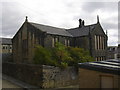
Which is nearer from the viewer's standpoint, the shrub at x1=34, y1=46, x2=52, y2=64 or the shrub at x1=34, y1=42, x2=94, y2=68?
the shrub at x1=34, y1=42, x2=94, y2=68

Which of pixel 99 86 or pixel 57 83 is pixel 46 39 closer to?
pixel 57 83

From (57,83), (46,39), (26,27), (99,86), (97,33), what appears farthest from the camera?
(97,33)

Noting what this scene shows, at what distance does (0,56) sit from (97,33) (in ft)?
87.6

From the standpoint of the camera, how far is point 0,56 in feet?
120

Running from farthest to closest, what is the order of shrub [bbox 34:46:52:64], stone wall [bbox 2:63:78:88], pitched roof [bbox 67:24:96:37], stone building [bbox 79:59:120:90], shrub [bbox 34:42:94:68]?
pitched roof [bbox 67:24:96:37] → shrub [bbox 34:46:52:64] → shrub [bbox 34:42:94:68] → stone wall [bbox 2:63:78:88] → stone building [bbox 79:59:120:90]

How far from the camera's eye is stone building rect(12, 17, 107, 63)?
2824 cm

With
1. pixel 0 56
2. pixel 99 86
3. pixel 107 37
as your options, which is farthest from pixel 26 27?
pixel 99 86

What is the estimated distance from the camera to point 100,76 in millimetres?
11219

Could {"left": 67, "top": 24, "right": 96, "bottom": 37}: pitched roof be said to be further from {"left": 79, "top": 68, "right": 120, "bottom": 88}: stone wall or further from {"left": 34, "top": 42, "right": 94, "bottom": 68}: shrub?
{"left": 79, "top": 68, "right": 120, "bottom": 88}: stone wall

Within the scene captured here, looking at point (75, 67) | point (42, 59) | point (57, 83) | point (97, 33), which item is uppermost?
point (97, 33)

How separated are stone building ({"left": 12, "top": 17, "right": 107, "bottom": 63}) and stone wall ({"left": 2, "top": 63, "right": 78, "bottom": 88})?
5.31 metres

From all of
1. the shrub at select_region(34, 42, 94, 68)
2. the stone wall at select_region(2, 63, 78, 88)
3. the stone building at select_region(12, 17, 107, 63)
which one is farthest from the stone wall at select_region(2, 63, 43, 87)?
the stone building at select_region(12, 17, 107, 63)

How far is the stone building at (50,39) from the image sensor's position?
2824 cm

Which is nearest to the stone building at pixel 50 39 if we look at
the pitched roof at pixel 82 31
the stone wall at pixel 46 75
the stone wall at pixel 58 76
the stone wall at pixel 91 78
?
the pitched roof at pixel 82 31
